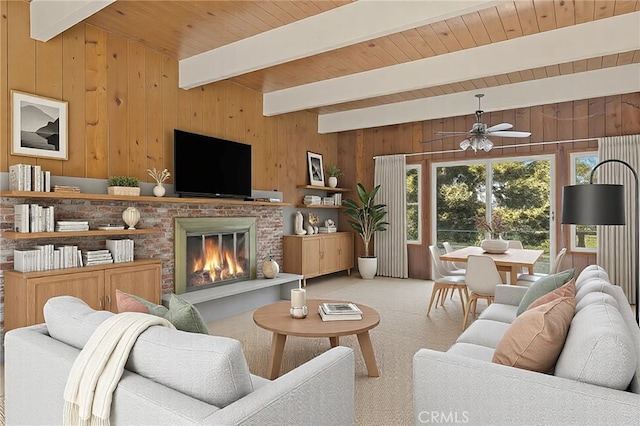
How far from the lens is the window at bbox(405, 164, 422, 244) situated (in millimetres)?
7141

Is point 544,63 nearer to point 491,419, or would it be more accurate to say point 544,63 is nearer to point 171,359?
point 491,419

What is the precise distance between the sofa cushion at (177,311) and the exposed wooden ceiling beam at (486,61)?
3.64 metres

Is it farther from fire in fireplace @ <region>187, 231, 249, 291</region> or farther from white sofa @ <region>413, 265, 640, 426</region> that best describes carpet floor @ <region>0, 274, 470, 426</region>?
white sofa @ <region>413, 265, 640, 426</region>

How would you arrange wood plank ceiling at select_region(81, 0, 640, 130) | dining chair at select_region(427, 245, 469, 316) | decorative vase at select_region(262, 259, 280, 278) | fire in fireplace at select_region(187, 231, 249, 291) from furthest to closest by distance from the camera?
decorative vase at select_region(262, 259, 280, 278) < fire in fireplace at select_region(187, 231, 249, 291) < dining chair at select_region(427, 245, 469, 316) < wood plank ceiling at select_region(81, 0, 640, 130)

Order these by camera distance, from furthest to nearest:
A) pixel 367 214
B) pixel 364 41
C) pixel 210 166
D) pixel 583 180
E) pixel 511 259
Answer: pixel 367 214 → pixel 583 180 → pixel 210 166 → pixel 511 259 → pixel 364 41

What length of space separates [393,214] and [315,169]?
164cm

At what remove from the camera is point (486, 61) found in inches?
160

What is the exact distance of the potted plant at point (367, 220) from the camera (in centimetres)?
707

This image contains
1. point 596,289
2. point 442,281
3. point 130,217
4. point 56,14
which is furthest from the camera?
point 442,281

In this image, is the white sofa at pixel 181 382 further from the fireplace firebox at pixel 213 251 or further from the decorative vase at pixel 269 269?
the decorative vase at pixel 269 269

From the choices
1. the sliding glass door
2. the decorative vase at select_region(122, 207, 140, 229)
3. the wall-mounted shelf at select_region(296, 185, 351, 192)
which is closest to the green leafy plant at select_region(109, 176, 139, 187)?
the decorative vase at select_region(122, 207, 140, 229)

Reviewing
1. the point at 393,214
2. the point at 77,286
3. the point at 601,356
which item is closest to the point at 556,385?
the point at 601,356

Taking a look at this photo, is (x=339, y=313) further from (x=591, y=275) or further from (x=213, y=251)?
(x=213, y=251)

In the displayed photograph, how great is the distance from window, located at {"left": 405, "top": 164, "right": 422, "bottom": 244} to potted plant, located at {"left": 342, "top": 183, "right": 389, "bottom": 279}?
0.45m
